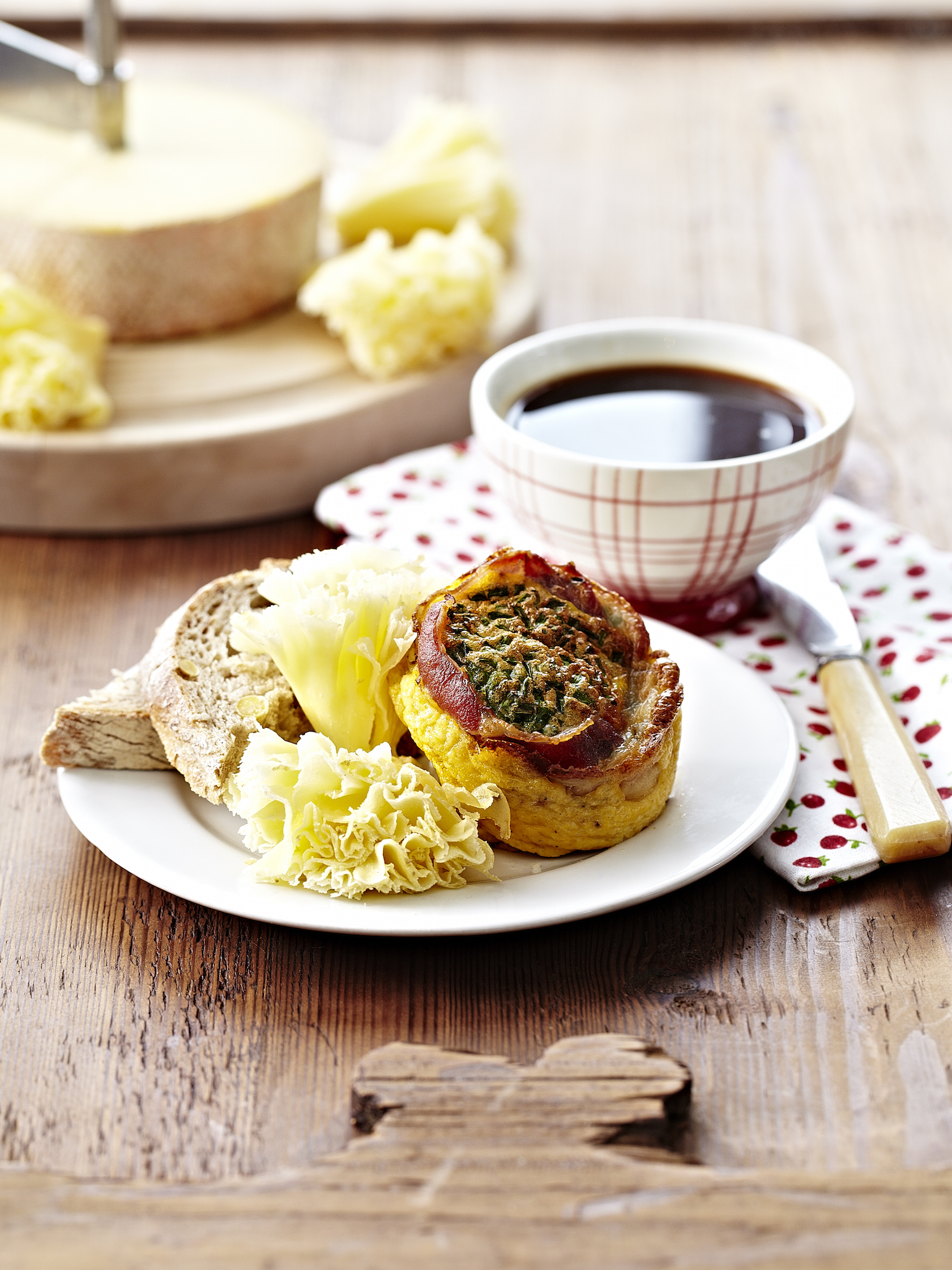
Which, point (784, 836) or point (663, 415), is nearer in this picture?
point (784, 836)

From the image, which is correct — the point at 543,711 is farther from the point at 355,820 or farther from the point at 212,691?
the point at 212,691

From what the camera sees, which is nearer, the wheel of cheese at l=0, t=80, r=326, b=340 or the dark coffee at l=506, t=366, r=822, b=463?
the dark coffee at l=506, t=366, r=822, b=463

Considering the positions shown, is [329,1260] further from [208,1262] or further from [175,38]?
[175,38]

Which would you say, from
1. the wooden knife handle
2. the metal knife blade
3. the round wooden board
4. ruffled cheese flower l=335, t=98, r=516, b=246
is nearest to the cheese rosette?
the wooden knife handle

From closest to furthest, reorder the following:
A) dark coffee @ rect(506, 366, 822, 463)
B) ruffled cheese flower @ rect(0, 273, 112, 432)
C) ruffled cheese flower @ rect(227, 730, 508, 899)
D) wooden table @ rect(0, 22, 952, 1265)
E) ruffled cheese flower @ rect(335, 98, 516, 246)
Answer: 1. wooden table @ rect(0, 22, 952, 1265)
2. ruffled cheese flower @ rect(227, 730, 508, 899)
3. dark coffee @ rect(506, 366, 822, 463)
4. ruffled cheese flower @ rect(0, 273, 112, 432)
5. ruffled cheese flower @ rect(335, 98, 516, 246)

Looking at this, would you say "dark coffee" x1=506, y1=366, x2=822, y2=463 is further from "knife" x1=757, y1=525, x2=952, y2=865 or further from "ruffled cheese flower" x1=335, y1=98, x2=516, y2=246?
"ruffled cheese flower" x1=335, y1=98, x2=516, y2=246

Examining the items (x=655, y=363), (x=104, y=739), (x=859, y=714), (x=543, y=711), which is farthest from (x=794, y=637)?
(x=104, y=739)
